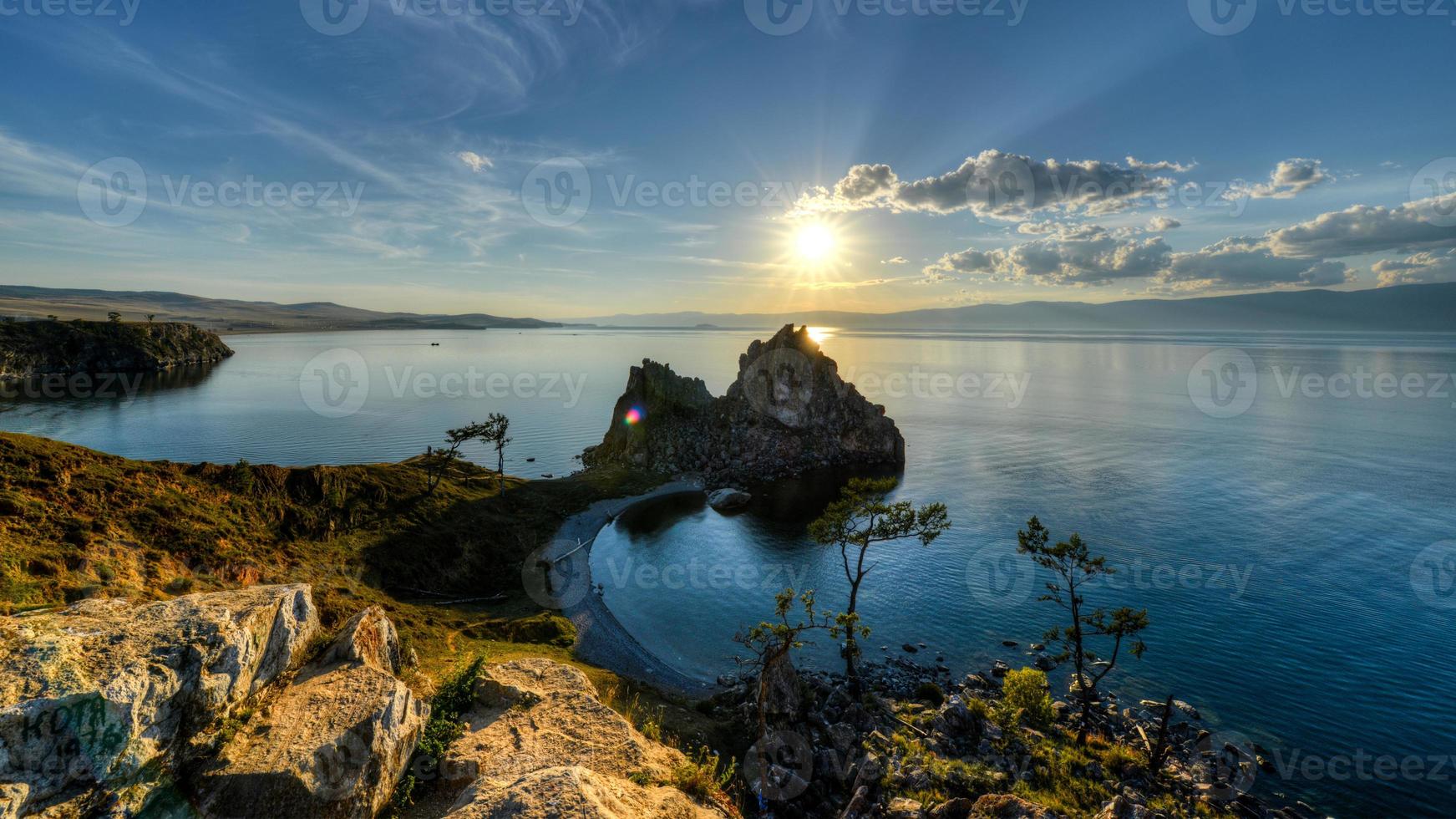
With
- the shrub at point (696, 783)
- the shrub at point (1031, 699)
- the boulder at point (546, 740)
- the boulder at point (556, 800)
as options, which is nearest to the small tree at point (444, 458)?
the boulder at point (546, 740)

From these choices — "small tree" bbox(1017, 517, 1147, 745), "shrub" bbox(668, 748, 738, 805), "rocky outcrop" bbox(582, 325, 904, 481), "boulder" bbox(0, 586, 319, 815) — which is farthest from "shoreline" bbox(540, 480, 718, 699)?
"rocky outcrop" bbox(582, 325, 904, 481)

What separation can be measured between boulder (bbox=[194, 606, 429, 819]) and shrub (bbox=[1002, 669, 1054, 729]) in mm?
32068

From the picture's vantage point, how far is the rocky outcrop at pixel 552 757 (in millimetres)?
13148

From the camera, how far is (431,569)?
49.9m

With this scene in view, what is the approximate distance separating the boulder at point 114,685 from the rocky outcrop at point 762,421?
3403 inches

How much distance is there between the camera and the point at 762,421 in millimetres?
110562

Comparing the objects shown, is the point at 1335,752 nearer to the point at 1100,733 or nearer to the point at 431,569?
the point at 1100,733

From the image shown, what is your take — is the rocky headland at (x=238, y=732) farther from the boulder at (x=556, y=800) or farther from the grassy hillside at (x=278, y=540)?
the grassy hillside at (x=278, y=540)

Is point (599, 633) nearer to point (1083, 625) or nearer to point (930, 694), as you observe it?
point (930, 694)

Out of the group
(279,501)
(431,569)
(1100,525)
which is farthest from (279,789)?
(1100,525)

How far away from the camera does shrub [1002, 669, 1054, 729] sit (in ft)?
107

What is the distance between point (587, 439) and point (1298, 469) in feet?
414

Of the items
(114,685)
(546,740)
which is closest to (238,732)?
(114,685)

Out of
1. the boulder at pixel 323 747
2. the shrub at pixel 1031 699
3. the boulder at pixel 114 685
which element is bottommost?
the shrub at pixel 1031 699
